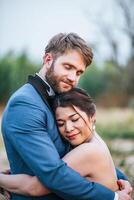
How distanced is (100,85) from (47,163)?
82.0 ft

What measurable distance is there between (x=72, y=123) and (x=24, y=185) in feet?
1.63

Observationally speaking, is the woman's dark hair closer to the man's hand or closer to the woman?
the woman

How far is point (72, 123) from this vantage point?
3.62m

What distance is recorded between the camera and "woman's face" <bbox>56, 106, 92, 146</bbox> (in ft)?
11.8

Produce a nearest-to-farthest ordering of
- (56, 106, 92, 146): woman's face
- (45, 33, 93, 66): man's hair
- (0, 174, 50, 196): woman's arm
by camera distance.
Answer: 1. (0, 174, 50, 196): woman's arm
2. (56, 106, 92, 146): woman's face
3. (45, 33, 93, 66): man's hair

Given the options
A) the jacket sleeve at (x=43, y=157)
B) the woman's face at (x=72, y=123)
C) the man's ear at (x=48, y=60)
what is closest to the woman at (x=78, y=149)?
the woman's face at (x=72, y=123)

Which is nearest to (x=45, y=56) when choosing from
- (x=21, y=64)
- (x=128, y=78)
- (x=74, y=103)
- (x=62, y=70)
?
(x=62, y=70)

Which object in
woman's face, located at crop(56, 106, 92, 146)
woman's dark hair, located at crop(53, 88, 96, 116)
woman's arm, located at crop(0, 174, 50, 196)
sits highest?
woman's dark hair, located at crop(53, 88, 96, 116)

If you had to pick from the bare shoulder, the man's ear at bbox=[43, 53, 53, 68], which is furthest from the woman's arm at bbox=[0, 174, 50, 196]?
the man's ear at bbox=[43, 53, 53, 68]

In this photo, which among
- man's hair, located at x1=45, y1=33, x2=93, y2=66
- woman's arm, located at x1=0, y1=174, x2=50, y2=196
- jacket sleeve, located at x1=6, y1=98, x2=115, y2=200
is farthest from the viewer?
man's hair, located at x1=45, y1=33, x2=93, y2=66

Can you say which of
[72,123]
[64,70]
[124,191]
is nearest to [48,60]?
[64,70]

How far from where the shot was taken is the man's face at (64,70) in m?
3.70

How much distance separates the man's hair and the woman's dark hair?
25 cm

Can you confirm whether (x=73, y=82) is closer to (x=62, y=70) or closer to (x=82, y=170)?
(x=62, y=70)
